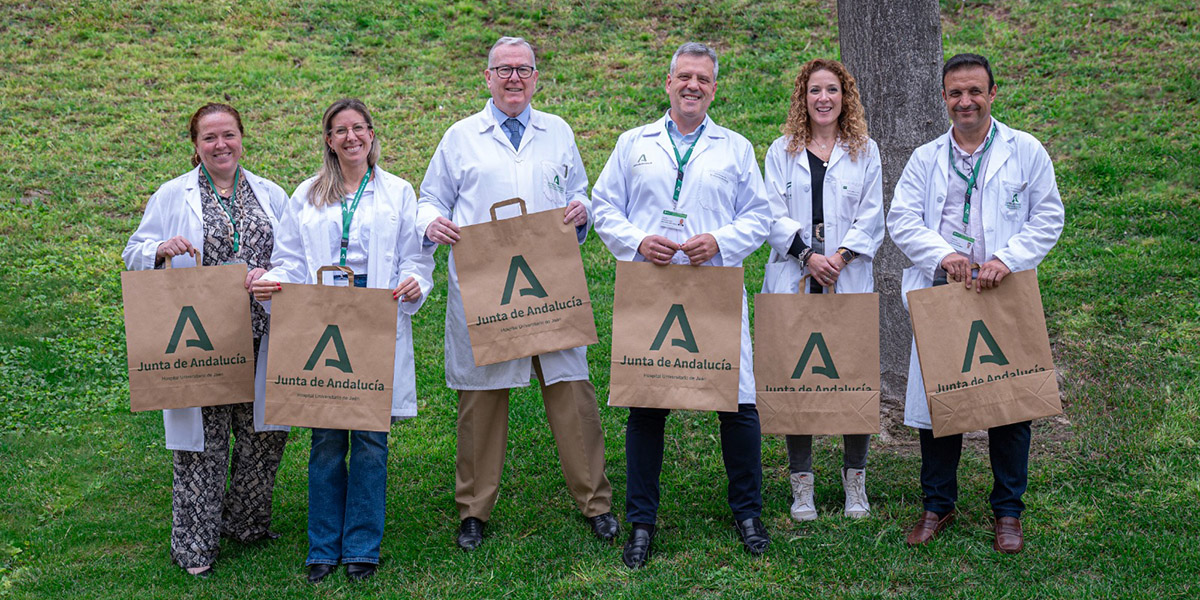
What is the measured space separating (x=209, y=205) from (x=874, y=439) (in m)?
3.92

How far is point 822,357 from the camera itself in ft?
16.2

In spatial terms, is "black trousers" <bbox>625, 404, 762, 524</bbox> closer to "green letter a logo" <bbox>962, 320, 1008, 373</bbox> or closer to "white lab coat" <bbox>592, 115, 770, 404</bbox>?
"white lab coat" <bbox>592, 115, 770, 404</bbox>

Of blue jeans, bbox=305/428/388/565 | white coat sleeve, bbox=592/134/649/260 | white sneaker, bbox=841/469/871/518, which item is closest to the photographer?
white coat sleeve, bbox=592/134/649/260

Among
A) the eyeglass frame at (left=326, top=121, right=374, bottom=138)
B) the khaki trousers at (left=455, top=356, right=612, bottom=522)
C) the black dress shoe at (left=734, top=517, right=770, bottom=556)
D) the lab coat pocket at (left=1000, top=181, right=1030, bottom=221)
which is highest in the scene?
the eyeglass frame at (left=326, top=121, right=374, bottom=138)

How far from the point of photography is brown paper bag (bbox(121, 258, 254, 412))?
16.0 feet

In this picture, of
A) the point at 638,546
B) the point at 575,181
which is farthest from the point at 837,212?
the point at 638,546

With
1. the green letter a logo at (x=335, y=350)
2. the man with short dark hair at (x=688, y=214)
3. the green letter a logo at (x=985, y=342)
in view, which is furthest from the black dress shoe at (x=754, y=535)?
the green letter a logo at (x=335, y=350)

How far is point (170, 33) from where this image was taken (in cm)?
1341

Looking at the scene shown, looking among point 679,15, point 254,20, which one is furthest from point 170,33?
point 679,15

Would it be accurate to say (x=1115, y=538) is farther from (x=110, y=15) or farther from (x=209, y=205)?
(x=110, y=15)

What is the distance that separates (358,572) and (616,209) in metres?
2.08

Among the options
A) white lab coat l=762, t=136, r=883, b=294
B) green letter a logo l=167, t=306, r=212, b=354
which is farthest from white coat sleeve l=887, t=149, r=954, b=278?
green letter a logo l=167, t=306, r=212, b=354

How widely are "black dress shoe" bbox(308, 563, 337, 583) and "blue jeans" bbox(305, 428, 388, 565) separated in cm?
2

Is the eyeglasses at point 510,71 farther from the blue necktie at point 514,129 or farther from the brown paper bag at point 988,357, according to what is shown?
the brown paper bag at point 988,357
